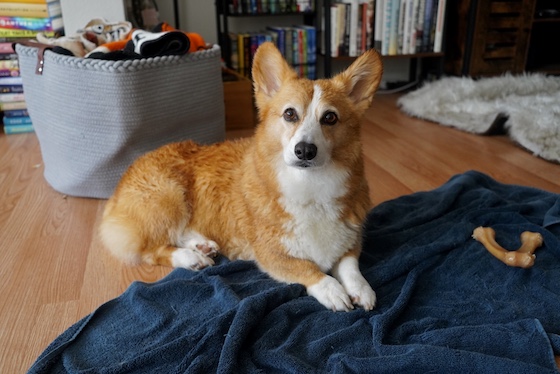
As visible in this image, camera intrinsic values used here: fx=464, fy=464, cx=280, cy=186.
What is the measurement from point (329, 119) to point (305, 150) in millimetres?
169

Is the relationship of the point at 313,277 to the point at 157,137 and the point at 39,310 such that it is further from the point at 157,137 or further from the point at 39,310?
the point at 157,137

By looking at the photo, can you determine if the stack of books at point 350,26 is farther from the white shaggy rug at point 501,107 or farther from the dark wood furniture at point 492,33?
the dark wood furniture at point 492,33

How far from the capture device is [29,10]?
9.36 feet

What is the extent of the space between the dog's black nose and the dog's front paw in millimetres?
361

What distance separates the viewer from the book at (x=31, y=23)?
113 inches

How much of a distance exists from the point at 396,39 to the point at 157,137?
239cm

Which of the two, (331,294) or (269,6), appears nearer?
(331,294)

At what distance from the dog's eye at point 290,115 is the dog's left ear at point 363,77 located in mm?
202

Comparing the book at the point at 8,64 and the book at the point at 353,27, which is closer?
the book at the point at 8,64

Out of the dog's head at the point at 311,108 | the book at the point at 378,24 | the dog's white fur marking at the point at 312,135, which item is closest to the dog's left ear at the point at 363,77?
the dog's head at the point at 311,108

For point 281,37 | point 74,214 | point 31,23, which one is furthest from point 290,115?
point 281,37

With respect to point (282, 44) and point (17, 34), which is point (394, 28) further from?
point (17, 34)

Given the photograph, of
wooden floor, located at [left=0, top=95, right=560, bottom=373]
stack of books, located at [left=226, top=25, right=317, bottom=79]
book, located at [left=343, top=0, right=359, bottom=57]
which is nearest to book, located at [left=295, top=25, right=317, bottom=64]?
stack of books, located at [left=226, top=25, right=317, bottom=79]

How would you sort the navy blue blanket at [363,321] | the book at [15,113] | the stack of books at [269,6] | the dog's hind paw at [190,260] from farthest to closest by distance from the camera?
the stack of books at [269,6]
the book at [15,113]
the dog's hind paw at [190,260]
the navy blue blanket at [363,321]
